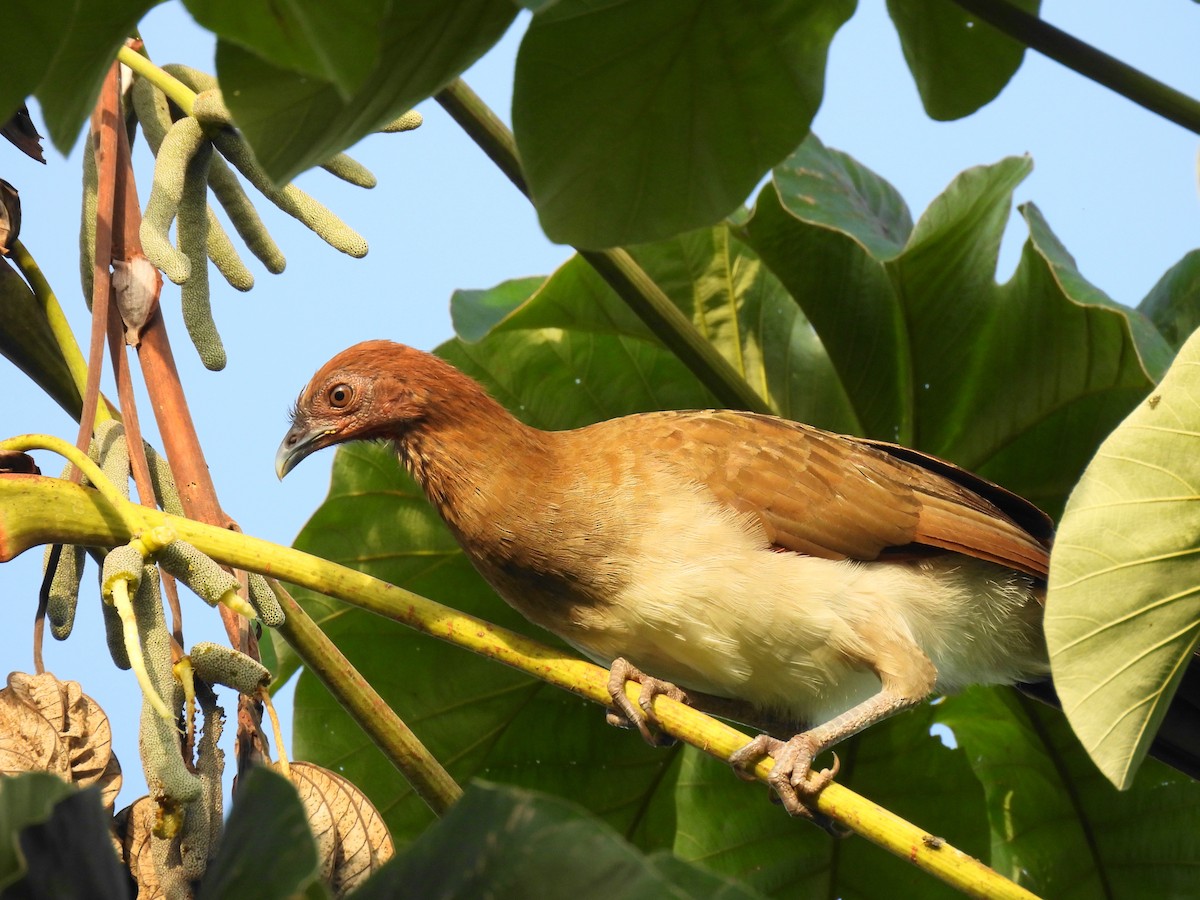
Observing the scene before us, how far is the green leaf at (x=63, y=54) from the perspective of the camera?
58.7 inches

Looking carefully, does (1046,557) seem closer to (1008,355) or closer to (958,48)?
(1008,355)

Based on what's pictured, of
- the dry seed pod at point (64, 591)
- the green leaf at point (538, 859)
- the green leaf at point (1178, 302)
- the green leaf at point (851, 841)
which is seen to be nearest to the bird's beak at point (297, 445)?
the dry seed pod at point (64, 591)

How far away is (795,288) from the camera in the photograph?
360cm

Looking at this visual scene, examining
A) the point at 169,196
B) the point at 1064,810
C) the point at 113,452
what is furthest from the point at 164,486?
the point at 1064,810

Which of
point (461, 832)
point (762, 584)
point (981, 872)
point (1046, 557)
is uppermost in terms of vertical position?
point (461, 832)

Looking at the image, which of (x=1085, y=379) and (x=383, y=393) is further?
(x=1085, y=379)

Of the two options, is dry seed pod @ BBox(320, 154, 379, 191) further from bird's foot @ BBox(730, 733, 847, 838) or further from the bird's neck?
bird's foot @ BBox(730, 733, 847, 838)

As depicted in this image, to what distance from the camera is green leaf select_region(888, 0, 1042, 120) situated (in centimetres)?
247

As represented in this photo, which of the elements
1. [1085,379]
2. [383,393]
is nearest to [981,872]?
[383,393]

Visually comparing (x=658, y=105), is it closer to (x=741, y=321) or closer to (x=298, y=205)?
(x=298, y=205)

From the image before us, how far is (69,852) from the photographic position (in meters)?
1.10

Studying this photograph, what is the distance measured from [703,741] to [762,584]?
2.75ft

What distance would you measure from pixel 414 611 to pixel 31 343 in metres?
0.80

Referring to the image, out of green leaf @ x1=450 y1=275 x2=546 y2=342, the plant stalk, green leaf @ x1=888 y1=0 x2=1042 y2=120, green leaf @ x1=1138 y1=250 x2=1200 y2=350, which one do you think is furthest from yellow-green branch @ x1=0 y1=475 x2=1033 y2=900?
green leaf @ x1=1138 y1=250 x2=1200 y2=350
